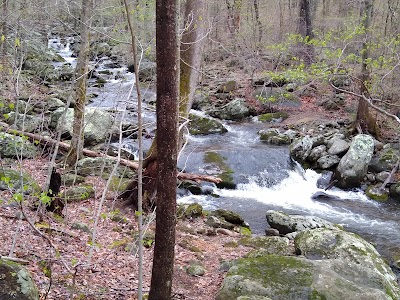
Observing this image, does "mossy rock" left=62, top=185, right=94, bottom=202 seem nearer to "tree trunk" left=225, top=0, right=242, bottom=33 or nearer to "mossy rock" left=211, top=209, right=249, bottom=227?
"mossy rock" left=211, top=209, right=249, bottom=227

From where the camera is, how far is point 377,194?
11.7m

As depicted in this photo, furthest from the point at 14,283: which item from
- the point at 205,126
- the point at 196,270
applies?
the point at 205,126

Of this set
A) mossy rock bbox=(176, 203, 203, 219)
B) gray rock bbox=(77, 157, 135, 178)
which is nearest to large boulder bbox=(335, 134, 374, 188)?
mossy rock bbox=(176, 203, 203, 219)

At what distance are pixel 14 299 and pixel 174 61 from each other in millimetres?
2431

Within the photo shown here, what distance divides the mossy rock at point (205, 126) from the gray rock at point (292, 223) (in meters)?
7.50

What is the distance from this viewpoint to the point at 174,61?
3574 mm

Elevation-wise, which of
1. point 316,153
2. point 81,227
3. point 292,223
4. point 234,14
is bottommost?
point 292,223

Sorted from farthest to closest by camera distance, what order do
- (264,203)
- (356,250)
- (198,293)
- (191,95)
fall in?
(264,203) → (191,95) → (356,250) → (198,293)

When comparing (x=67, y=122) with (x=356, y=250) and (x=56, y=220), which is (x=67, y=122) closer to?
(x=56, y=220)

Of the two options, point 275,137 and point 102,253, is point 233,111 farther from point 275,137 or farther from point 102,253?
point 102,253

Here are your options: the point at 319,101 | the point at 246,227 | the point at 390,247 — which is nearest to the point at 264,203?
the point at 246,227

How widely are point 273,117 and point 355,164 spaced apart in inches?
247

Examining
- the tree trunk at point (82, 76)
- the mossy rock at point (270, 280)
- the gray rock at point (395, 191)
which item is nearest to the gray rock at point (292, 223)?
the mossy rock at point (270, 280)

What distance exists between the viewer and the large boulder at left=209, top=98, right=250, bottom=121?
726 inches
